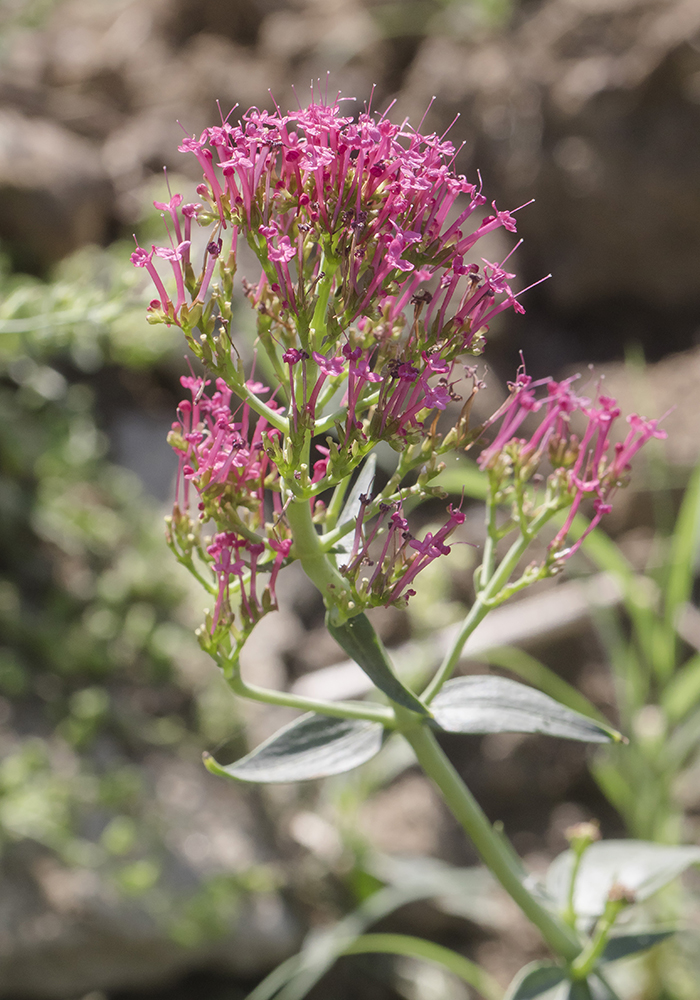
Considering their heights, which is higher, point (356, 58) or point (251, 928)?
point (356, 58)

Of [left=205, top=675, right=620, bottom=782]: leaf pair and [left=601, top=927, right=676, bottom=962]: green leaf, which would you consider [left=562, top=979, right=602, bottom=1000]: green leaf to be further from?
[left=205, top=675, right=620, bottom=782]: leaf pair

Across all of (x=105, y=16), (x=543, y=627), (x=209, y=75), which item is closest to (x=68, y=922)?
(x=543, y=627)

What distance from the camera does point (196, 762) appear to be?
92.0 inches

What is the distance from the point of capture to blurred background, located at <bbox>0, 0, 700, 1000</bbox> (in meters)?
1.97

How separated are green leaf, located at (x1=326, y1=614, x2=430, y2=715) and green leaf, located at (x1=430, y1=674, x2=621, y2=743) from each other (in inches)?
4.4

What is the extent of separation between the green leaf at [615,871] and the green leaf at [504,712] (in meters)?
0.38

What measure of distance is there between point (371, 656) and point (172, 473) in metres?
2.18

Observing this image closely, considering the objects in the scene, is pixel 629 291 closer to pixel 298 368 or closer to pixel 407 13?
pixel 407 13

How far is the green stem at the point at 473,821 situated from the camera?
112 centimetres

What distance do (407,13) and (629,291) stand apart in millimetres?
1629

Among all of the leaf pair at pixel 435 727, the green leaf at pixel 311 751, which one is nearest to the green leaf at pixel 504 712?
the leaf pair at pixel 435 727

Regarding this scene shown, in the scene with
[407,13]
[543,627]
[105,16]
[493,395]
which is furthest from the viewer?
[105,16]

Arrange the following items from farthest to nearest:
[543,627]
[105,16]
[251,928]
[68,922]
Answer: [105,16]
[543,627]
[251,928]
[68,922]

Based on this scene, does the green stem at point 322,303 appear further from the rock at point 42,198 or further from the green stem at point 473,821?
the rock at point 42,198
